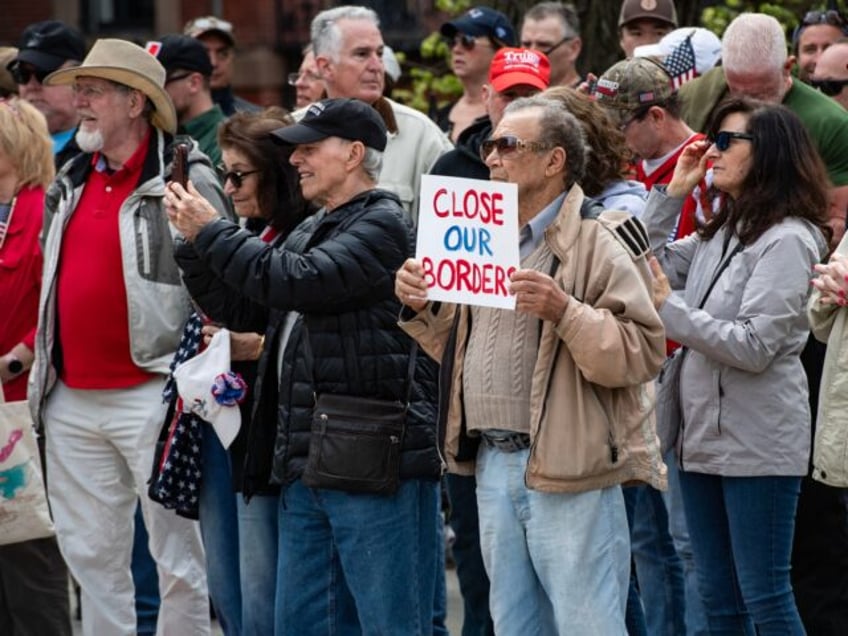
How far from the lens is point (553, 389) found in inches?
216

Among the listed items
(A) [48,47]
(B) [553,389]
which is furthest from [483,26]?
(B) [553,389]

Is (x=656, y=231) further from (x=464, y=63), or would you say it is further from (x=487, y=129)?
(x=464, y=63)

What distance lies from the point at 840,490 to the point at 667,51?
7.27 feet

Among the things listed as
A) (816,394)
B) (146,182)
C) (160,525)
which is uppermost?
(146,182)

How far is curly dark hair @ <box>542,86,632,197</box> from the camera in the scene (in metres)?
6.23

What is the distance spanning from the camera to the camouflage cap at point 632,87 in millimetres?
7105

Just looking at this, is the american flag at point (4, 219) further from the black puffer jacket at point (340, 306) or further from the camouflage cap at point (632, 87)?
the camouflage cap at point (632, 87)

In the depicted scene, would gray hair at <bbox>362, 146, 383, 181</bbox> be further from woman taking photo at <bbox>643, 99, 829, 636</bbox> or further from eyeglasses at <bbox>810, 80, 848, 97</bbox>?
eyeglasses at <bbox>810, 80, 848, 97</bbox>

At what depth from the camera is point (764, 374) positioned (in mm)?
6348

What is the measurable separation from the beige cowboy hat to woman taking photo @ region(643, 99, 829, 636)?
2218 millimetres

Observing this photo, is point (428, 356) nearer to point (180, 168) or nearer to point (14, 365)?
point (180, 168)

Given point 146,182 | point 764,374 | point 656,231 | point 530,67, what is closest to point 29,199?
point 146,182

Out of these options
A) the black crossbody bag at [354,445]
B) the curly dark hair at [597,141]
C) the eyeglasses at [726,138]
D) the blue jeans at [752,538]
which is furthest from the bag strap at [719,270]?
the black crossbody bag at [354,445]

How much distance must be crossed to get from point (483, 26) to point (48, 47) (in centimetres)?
222
